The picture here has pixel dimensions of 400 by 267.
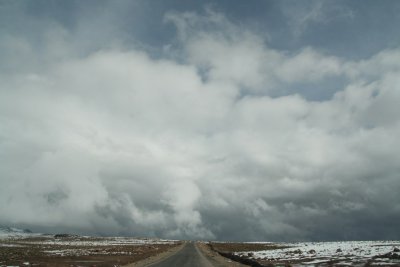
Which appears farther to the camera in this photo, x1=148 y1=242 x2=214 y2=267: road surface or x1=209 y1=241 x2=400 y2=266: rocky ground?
x1=148 y1=242 x2=214 y2=267: road surface

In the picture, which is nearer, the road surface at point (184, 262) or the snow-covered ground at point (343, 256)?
the snow-covered ground at point (343, 256)

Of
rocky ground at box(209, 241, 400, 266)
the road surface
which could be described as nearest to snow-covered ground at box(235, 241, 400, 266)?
rocky ground at box(209, 241, 400, 266)

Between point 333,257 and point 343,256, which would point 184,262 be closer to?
point 333,257

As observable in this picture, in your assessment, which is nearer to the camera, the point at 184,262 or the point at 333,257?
the point at 333,257

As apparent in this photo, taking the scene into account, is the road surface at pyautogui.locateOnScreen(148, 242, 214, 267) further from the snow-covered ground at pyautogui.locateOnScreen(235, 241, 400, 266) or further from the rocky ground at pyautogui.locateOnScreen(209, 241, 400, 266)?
the snow-covered ground at pyautogui.locateOnScreen(235, 241, 400, 266)

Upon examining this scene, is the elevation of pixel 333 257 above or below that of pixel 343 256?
below

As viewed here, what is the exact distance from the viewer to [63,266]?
165 feet

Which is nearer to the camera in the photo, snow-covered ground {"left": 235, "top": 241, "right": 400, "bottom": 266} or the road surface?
snow-covered ground {"left": 235, "top": 241, "right": 400, "bottom": 266}

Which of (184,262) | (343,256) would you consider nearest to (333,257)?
(343,256)

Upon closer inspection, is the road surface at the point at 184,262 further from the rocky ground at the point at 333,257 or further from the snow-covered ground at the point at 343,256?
the snow-covered ground at the point at 343,256

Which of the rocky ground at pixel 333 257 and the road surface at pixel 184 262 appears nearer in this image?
the rocky ground at pixel 333 257

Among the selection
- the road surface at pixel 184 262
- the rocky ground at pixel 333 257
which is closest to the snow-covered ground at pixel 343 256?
the rocky ground at pixel 333 257

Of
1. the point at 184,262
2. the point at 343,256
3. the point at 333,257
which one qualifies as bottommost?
the point at 184,262

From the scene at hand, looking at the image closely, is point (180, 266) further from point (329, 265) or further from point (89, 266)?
point (329, 265)
